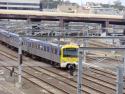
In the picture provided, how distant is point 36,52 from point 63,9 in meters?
99.6

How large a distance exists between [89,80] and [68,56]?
585 cm

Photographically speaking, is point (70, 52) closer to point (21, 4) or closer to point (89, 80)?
point (89, 80)

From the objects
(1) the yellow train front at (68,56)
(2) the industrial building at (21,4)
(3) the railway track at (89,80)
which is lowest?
(3) the railway track at (89,80)

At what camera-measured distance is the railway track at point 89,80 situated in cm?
3362

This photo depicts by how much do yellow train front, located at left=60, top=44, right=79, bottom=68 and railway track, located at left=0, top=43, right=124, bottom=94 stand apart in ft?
3.30

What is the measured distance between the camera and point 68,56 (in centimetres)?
4362

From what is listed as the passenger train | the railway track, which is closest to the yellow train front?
the passenger train

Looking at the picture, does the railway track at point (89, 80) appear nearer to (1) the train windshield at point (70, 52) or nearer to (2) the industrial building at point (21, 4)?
(1) the train windshield at point (70, 52)

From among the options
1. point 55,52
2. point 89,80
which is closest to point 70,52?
point 55,52

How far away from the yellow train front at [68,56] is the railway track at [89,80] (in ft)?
3.30

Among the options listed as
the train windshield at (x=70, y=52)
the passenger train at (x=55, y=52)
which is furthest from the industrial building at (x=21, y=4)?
the train windshield at (x=70, y=52)

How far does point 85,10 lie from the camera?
152 m

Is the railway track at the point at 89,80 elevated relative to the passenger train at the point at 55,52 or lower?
lower

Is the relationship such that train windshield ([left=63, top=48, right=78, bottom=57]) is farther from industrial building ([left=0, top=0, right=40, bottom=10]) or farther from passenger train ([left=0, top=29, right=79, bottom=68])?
industrial building ([left=0, top=0, right=40, bottom=10])
